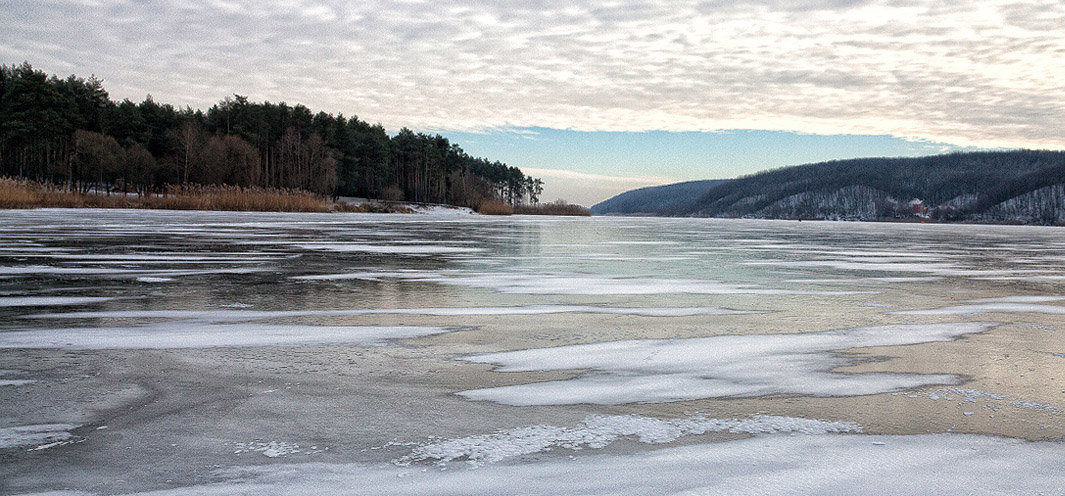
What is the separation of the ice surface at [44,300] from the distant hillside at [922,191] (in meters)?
146

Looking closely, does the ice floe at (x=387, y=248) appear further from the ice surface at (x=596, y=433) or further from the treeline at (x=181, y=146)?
the treeline at (x=181, y=146)

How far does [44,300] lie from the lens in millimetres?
4309

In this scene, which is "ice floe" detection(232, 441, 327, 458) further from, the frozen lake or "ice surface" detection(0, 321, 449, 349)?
"ice surface" detection(0, 321, 449, 349)

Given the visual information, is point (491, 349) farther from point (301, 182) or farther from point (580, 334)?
point (301, 182)

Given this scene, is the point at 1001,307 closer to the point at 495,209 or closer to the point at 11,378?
the point at 11,378

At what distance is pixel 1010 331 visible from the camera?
3.65 m

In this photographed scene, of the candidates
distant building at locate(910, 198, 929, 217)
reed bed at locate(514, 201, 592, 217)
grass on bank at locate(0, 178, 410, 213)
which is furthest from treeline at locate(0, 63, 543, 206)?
distant building at locate(910, 198, 929, 217)

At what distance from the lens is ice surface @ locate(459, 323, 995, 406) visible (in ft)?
7.80

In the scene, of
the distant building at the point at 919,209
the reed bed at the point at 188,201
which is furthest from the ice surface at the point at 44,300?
the distant building at the point at 919,209

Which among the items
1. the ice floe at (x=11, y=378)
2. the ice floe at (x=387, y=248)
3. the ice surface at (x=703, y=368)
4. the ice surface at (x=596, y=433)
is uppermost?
the ice floe at (x=387, y=248)

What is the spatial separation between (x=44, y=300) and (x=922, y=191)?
184749 mm

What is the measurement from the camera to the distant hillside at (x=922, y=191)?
440ft

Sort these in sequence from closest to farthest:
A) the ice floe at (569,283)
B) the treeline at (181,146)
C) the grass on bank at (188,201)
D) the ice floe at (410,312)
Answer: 1. the ice floe at (410,312)
2. the ice floe at (569,283)
3. the grass on bank at (188,201)
4. the treeline at (181,146)

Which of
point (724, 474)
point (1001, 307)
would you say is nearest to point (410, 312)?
point (724, 474)
